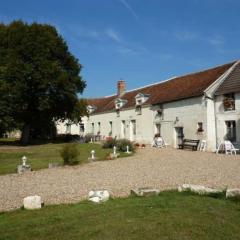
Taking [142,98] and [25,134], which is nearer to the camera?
[142,98]

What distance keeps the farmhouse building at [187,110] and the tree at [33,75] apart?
21.3ft

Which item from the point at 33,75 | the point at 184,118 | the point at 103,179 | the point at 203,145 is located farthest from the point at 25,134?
the point at 103,179

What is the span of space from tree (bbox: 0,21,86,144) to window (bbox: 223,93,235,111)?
15060mm

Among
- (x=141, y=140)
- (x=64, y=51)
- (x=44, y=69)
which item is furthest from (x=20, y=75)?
(x=141, y=140)

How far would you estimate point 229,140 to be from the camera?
87.6 feet

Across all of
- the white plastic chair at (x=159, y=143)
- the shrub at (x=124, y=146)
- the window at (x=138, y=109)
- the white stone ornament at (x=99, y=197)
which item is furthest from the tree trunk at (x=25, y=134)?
the white stone ornament at (x=99, y=197)

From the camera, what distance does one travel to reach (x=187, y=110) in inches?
1170

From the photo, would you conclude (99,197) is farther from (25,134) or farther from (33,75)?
(25,134)

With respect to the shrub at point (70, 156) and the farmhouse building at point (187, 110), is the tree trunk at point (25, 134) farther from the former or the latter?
the shrub at point (70, 156)

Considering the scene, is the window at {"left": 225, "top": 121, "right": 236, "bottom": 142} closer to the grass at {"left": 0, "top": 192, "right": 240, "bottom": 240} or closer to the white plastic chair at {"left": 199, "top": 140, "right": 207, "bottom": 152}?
the white plastic chair at {"left": 199, "top": 140, "right": 207, "bottom": 152}

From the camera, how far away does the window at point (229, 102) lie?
26.5 metres

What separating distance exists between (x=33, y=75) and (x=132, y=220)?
2840 cm

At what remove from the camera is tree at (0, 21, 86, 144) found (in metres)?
32.9

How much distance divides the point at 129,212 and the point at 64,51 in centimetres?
3196
